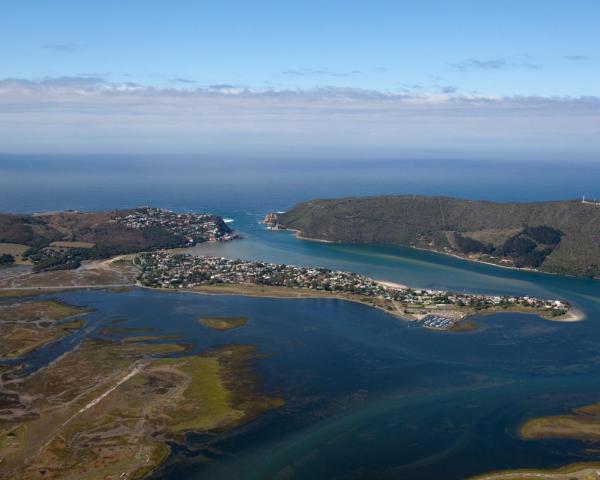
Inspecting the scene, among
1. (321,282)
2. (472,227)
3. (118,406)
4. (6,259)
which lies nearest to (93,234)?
(6,259)

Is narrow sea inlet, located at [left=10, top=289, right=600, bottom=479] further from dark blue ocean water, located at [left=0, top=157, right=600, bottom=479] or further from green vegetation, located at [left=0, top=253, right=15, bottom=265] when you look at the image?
green vegetation, located at [left=0, top=253, right=15, bottom=265]

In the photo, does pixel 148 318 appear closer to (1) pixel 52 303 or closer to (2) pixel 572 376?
(1) pixel 52 303

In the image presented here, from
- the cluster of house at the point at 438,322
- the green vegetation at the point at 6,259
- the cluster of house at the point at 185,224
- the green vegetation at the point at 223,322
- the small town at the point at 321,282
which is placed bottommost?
the green vegetation at the point at 223,322

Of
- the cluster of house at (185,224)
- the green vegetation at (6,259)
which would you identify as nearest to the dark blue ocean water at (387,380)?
the green vegetation at (6,259)

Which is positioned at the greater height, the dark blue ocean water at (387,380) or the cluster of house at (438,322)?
the cluster of house at (438,322)

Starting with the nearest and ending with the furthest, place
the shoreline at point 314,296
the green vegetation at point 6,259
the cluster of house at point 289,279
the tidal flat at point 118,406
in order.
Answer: the tidal flat at point 118,406, the shoreline at point 314,296, the cluster of house at point 289,279, the green vegetation at point 6,259

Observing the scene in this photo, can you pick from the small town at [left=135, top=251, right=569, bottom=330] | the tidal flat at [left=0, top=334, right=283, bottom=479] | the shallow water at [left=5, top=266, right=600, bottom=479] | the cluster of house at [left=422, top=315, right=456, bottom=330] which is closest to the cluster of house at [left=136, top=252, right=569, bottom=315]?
the small town at [left=135, top=251, right=569, bottom=330]

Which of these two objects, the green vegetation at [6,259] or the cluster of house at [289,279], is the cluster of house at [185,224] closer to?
the cluster of house at [289,279]
